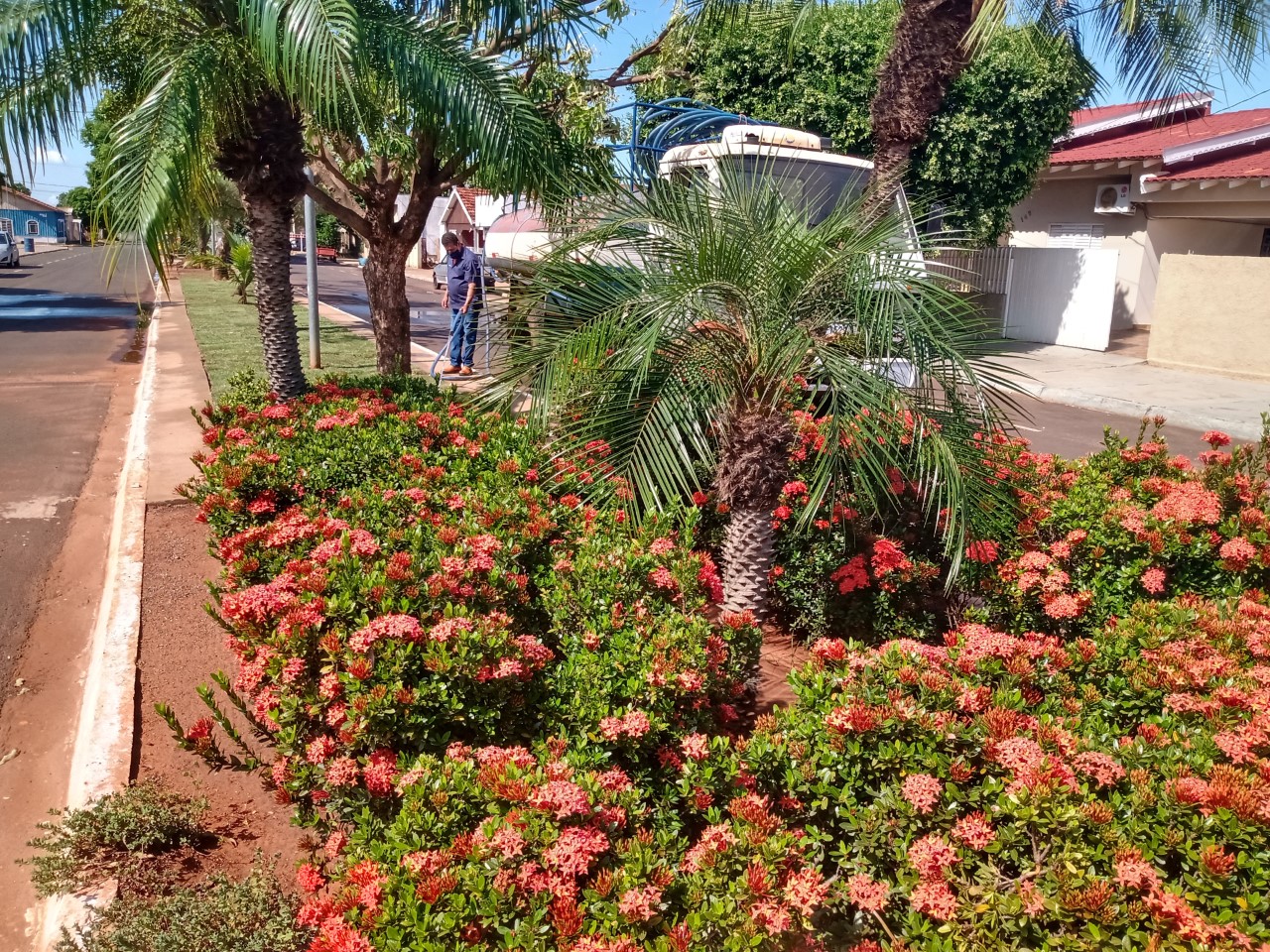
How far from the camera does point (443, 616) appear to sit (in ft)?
9.72

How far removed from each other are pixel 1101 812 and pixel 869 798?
610 millimetres

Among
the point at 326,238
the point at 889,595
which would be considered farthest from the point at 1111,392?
the point at 326,238

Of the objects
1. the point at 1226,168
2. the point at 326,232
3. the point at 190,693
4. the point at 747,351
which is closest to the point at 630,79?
the point at 747,351

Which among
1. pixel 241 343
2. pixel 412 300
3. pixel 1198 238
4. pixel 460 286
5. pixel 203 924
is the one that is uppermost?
pixel 1198 238

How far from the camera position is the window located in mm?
19047

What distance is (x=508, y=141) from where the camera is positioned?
5676mm

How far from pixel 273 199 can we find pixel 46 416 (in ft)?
18.9

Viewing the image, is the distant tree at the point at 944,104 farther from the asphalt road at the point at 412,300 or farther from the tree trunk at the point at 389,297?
the tree trunk at the point at 389,297

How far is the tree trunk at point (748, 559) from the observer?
14.3 feet

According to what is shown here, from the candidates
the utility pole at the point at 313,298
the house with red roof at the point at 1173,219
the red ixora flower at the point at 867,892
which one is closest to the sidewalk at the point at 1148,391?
the house with red roof at the point at 1173,219

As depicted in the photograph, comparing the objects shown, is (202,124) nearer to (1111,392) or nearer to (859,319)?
(859,319)

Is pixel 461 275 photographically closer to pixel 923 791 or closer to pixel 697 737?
pixel 697 737

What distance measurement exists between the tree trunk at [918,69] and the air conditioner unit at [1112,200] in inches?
497

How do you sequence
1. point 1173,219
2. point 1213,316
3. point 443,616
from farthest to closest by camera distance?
point 1173,219, point 1213,316, point 443,616
